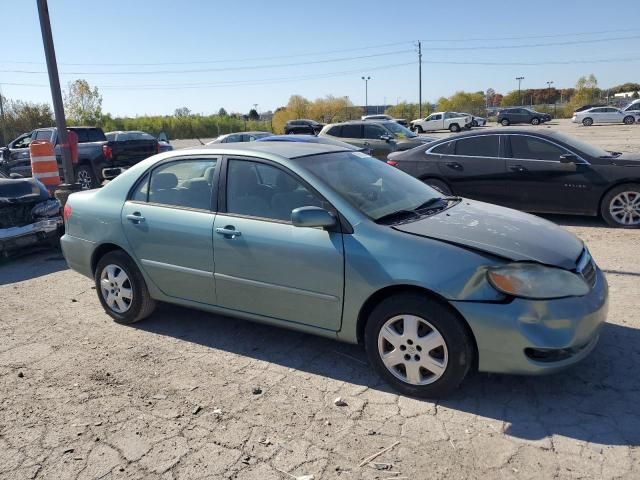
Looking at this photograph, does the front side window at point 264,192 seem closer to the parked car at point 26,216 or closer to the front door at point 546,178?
the parked car at point 26,216

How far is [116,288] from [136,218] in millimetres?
732

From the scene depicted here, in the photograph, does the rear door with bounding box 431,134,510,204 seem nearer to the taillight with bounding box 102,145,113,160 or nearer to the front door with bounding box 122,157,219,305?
the front door with bounding box 122,157,219,305

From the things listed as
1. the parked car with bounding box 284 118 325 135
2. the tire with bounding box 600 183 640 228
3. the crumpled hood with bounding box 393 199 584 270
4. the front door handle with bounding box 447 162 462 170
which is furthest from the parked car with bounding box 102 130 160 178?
the parked car with bounding box 284 118 325 135

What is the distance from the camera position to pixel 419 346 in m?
3.42

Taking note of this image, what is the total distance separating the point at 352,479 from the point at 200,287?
84.9 inches

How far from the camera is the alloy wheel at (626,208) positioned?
7801mm

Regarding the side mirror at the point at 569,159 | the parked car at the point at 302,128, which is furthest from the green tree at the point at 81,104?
the side mirror at the point at 569,159

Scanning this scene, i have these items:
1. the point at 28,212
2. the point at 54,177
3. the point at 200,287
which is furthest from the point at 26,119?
the point at 200,287

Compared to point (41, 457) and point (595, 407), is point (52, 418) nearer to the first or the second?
point (41, 457)

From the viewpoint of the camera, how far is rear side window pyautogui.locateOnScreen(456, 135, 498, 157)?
28.5 feet

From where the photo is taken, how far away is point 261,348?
4402 mm

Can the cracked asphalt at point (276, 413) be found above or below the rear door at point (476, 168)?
below

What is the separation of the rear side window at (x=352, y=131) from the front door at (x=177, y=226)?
1268 cm

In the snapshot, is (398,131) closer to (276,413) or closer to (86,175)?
(86,175)
